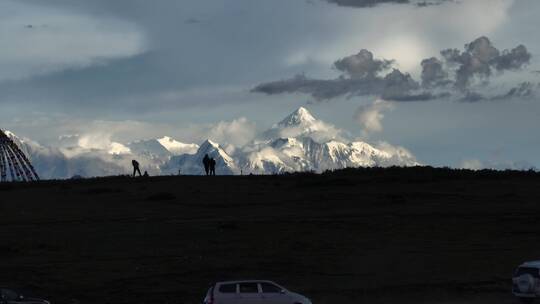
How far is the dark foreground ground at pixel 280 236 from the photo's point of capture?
55281 mm

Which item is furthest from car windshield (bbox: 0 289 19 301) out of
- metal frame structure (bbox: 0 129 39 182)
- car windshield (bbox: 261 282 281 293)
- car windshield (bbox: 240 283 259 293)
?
metal frame structure (bbox: 0 129 39 182)

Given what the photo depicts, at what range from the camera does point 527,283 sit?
47406mm

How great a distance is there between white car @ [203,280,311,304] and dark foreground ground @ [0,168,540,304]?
5.74 m

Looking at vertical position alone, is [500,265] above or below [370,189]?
below

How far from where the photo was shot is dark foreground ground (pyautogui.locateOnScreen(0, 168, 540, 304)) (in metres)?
55.3

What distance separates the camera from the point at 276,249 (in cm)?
6575

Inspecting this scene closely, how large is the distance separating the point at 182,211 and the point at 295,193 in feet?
48.0

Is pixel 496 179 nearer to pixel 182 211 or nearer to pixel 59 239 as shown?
pixel 182 211

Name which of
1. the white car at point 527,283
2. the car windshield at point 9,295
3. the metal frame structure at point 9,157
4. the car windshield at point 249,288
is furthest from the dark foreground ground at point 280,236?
the metal frame structure at point 9,157

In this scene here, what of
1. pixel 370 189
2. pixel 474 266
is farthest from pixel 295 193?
pixel 474 266

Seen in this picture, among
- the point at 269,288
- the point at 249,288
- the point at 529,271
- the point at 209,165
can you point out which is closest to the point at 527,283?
the point at 529,271

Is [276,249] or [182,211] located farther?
[182,211]

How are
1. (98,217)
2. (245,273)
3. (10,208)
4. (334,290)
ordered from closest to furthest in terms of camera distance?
1. (334,290)
2. (245,273)
3. (98,217)
4. (10,208)

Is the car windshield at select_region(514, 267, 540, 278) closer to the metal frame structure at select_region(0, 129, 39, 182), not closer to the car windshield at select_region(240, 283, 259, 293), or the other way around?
the car windshield at select_region(240, 283, 259, 293)
